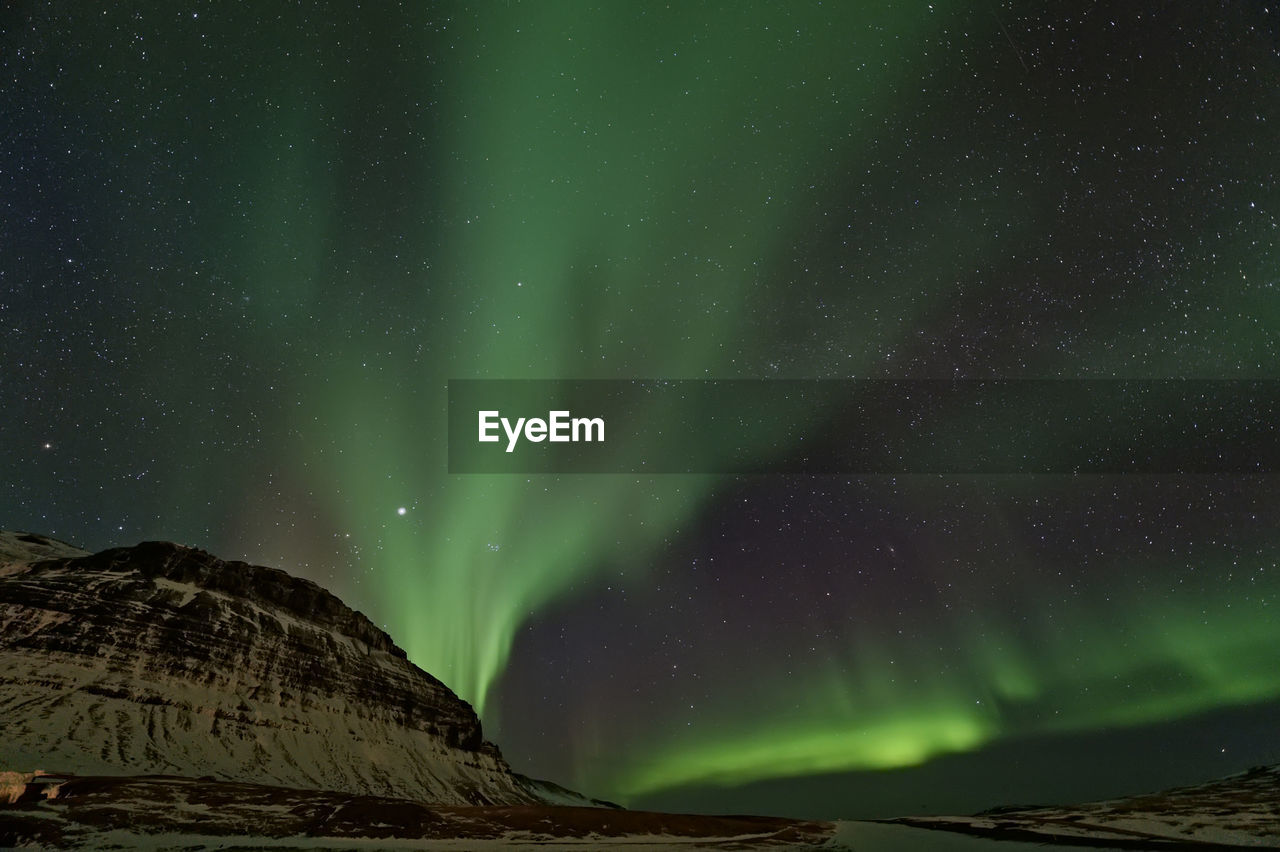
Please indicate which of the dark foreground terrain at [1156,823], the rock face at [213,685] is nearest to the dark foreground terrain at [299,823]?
the dark foreground terrain at [1156,823]

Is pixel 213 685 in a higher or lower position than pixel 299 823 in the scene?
higher

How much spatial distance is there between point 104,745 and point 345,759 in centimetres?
3953

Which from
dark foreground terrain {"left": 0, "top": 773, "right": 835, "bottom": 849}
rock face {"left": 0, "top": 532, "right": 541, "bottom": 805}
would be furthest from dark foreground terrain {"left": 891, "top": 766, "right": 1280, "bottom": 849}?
rock face {"left": 0, "top": 532, "right": 541, "bottom": 805}

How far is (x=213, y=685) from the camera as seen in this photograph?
11538 cm

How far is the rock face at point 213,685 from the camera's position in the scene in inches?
3654

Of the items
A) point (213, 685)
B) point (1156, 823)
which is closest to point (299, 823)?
point (1156, 823)

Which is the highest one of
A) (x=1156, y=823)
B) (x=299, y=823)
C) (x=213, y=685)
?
(x=213, y=685)

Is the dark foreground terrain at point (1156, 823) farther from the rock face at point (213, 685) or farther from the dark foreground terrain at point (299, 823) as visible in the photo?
the rock face at point (213, 685)

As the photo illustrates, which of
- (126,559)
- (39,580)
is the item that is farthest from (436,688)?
(39,580)

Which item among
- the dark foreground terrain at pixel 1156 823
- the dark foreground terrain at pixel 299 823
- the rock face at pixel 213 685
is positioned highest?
the rock face at pixel 213 685

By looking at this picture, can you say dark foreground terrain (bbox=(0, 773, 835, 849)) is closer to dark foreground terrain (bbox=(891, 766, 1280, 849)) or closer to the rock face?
dark foreground terrain (bbox=(891, 766, 1280, 849))

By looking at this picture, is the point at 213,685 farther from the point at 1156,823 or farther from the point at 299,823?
the point at 1156,823

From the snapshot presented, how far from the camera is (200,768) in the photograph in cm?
9306

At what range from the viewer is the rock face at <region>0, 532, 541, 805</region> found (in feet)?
305
